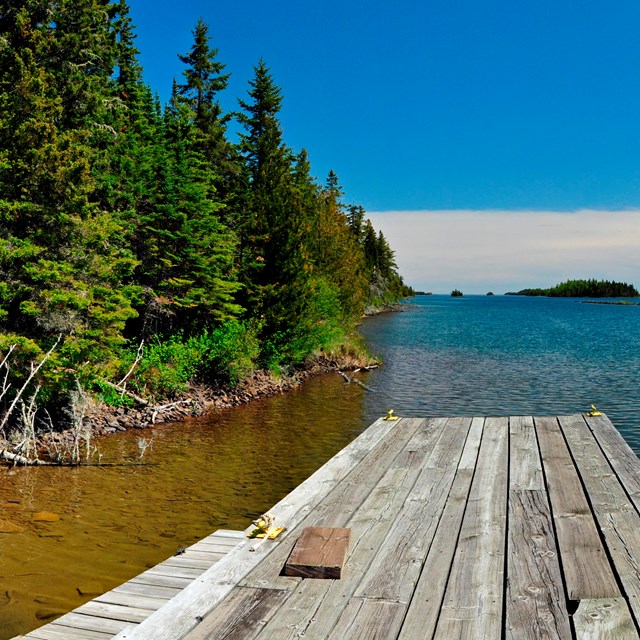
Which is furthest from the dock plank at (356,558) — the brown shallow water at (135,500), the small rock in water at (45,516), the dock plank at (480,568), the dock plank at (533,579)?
the small rock in water at (45,516)

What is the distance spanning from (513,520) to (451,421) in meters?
4.31

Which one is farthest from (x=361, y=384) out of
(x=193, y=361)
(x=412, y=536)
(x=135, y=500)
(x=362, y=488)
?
(x=412, y=536)

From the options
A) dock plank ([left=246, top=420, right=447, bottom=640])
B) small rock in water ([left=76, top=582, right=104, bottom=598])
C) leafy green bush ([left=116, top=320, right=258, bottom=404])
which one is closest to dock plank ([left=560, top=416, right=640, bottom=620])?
dock plank ([left=246, top=420, right=447, bottom=640])

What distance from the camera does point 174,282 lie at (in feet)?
70.2

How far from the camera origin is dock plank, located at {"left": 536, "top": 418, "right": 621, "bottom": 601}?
345 cm

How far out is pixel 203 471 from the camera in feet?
41.0

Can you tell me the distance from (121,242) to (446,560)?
1877cm

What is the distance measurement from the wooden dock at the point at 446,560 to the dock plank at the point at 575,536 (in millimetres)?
12

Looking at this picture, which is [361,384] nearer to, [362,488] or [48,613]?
[48,613]

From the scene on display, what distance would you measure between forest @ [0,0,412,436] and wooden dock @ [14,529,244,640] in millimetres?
7440

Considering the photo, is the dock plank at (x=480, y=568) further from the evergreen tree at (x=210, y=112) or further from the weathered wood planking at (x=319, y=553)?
the evergreen tree at (x=210, y=112)

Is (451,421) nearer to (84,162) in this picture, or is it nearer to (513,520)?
(513,520)

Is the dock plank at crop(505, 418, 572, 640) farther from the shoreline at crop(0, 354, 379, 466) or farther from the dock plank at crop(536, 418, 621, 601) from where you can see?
the shoreline at crop(0, 354, 379, 466)

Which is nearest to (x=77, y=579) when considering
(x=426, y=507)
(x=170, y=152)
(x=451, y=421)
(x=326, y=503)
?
(x=326, y=503)
